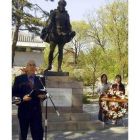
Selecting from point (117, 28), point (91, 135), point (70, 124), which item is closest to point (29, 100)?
point (91, 135)

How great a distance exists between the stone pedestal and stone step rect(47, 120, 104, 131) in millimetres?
419

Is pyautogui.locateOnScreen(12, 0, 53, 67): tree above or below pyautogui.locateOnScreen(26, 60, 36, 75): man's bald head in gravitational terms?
above

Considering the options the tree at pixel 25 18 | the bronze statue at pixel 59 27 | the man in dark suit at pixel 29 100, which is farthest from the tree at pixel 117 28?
the man in dark suit at pixel 29 100

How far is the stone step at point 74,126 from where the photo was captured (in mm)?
5855

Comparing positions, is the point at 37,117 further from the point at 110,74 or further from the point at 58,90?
the point at 110,74

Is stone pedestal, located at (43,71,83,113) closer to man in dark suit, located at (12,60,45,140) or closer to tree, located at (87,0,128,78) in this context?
man in dark suit, located at (12,60,45,140)

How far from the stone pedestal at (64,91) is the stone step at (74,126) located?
42 centimetres

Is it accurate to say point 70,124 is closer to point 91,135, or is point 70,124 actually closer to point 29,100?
point 91,135

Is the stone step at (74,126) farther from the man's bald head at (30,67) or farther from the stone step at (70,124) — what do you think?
the man's bald head at (30,67)

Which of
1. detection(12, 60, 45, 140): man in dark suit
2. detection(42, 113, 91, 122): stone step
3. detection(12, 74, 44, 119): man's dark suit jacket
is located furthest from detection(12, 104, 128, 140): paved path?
detection(12, 74, 44, 119): man's dark suit jacket

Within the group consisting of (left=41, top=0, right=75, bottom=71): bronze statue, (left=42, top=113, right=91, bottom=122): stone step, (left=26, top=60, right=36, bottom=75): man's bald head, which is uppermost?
(left=41, top=0, right=75, bottom=71): bronze statue

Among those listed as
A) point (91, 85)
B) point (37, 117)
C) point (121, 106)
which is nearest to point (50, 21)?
point (121, 106)

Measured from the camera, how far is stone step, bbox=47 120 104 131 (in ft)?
19.2

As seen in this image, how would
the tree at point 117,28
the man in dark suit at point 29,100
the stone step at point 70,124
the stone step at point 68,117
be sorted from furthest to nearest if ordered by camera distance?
the tree at point 117,28
the stone step at point 68,117
the stone step at point 70,124
the man in dark suit at point 29,100
